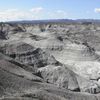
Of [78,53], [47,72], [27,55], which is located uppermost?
[27,55]

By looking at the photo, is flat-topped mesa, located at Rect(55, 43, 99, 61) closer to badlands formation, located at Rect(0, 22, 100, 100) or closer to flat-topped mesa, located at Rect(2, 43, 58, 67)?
badlands formation, located at Rect(0, 22, 100, 100)

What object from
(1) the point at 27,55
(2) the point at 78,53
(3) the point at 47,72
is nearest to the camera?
(3) the point at 47,72

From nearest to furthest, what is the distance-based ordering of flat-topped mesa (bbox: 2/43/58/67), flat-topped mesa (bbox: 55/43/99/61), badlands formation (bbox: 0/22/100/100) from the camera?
1. badlands formation (bbox: 0/22/100/100)
2. flat-topped mesa (bbox: 2/43/58/67)
3. flat-topped mesa (bbox: 55/43/99/61)

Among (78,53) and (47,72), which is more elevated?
(47,72)

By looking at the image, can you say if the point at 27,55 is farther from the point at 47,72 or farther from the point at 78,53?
the point at 78,53

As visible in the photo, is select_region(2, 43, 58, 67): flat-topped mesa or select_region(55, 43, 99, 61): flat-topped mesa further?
select_region(55, 43, 99, 61): flat-topped mesa

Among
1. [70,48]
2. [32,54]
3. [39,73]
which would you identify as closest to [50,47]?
[70,48]

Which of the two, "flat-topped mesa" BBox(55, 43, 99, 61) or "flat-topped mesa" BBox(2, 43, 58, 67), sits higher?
"flat-topped mesa" BBox(2, 43, 58, 67)

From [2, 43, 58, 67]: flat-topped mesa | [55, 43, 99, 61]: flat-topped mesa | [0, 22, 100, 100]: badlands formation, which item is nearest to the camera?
[0, 22, 100, 100]: badlands formation

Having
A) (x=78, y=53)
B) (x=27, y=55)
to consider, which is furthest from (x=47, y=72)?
(x=78, y=53)

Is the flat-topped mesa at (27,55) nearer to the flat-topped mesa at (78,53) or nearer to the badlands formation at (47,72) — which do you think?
the badlands formation at (47,72)

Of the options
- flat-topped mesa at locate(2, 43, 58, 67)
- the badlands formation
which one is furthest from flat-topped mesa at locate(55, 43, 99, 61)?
flat-topped mesa at locate(2, 43, 58, 67)

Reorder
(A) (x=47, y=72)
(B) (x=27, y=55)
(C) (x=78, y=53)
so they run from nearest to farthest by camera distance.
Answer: (A) (x=47, y=72), (B) (x=27, y=55), (C) (x=78, y=53)
